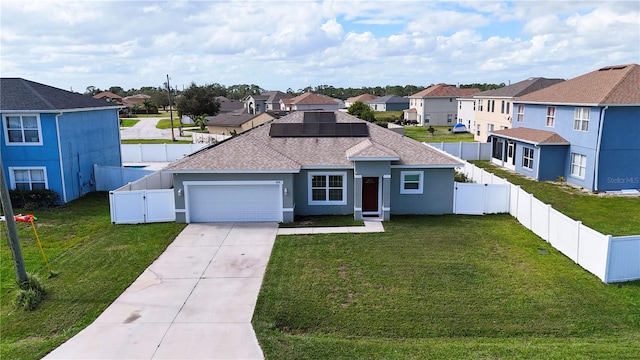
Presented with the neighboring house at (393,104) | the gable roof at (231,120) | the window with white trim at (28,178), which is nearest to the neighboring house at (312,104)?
the gable roof at (231,120)

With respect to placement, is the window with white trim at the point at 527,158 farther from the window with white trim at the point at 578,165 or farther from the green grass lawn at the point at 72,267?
the green grass lawn at the point at 72,267

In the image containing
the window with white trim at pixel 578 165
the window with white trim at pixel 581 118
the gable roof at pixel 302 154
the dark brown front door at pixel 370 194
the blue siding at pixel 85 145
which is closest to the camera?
the gable roof at pixel 302 154

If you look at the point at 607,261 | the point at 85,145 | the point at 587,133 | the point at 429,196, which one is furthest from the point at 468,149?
the point at 85,145

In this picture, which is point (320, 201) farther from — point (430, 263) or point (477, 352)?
point (477, 352)

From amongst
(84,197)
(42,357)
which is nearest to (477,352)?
(42,357)

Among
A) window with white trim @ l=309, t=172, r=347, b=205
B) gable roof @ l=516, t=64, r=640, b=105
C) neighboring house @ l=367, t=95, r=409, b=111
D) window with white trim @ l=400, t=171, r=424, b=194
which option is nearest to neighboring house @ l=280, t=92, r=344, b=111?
neighboring house @ l=367, t=95, r=409, b=111
